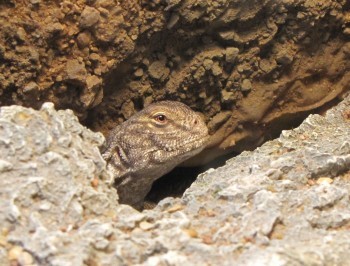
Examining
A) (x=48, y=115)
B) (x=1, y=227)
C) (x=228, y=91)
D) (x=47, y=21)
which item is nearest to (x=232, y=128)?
(x=228, y=91)

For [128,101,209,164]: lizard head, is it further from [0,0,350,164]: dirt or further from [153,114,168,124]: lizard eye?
[0,0,350,164]: dirt

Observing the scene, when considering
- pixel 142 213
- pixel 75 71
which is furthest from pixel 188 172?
pixel 142 213

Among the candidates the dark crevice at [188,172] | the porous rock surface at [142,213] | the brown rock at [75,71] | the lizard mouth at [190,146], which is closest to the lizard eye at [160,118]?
the lizard mouth at [190,146]

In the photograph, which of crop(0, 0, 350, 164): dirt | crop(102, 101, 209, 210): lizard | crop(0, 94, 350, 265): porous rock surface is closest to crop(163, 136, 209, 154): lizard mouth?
crop(102, 101, 209, 210): lizard

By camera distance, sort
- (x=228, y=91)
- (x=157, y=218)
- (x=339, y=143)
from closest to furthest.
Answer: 1. (x=157, y=218)
2. (x=339, y=143)
3. (x=228, y=91)

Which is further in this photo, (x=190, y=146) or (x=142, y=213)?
(x=190, y=146)

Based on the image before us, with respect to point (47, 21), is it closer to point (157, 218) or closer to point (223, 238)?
point (157, 218)

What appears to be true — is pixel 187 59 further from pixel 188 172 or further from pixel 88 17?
pixel 188 172
